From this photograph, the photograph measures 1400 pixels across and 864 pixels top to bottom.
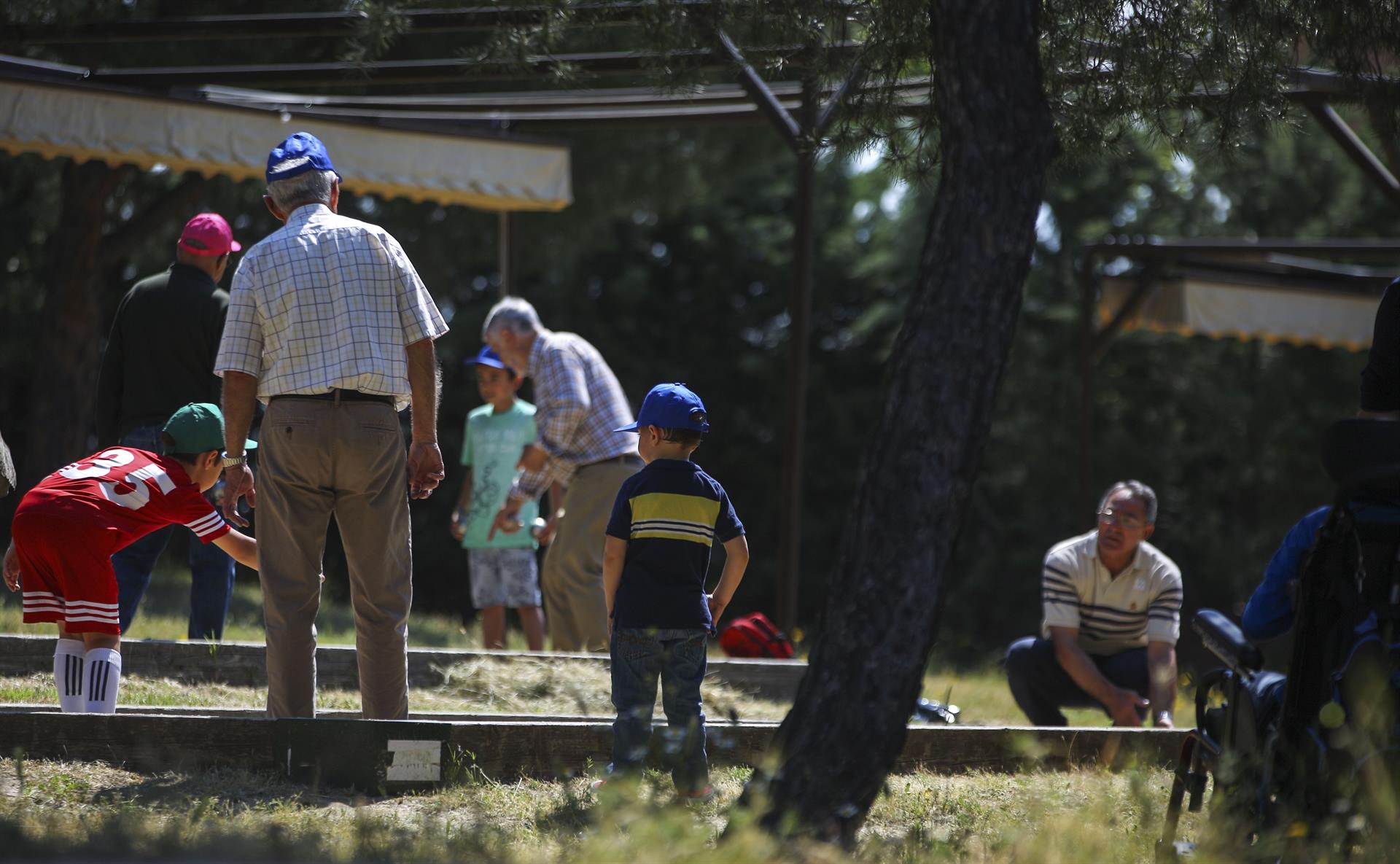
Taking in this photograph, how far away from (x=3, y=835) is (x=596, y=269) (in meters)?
24.8

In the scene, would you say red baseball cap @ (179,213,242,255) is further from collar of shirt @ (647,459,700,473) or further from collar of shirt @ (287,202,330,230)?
collar of shirt @ (647,459,700,473)

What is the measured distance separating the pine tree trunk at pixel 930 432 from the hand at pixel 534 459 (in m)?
3.97

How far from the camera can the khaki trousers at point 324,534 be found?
4676 millimetres

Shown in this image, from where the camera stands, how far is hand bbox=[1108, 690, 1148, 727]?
6.57 metres

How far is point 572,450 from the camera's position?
738 centimetres

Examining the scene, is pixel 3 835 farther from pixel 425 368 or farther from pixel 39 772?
pixel 425 368

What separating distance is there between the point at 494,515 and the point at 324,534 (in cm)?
352

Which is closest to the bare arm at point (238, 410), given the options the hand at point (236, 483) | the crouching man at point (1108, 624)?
the hand at point (236, 483)

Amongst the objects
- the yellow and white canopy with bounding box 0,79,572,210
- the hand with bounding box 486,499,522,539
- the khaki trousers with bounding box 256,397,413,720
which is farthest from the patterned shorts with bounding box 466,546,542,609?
the khaki trousers with bounding box 256,397,413,720

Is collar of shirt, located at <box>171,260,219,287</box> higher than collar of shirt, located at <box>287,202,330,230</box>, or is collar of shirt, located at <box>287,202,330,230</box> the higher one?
collar of shirt, located at <box>287,202,330,230</box>

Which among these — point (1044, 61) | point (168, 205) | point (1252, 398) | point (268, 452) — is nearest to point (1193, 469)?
point (1252, 398)

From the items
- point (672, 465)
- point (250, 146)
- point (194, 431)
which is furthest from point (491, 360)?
point (672, 465)

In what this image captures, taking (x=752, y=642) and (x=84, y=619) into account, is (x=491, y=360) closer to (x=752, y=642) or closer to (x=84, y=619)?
(x=752, y=642)

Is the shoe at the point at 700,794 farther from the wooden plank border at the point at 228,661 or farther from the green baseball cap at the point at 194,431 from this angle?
the green baseball cap at the point at 194,431
